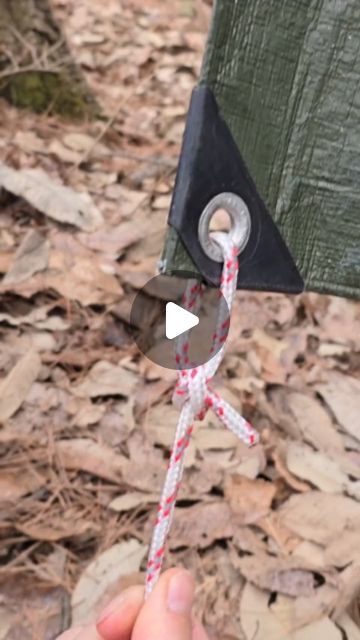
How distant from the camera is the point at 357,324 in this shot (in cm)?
165

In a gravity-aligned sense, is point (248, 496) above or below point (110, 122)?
below

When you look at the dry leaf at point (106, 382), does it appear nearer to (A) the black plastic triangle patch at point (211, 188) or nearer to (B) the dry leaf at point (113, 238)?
→ (B) the dry leaf at point (113, 238)

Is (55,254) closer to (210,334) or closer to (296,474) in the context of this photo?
(296,474)

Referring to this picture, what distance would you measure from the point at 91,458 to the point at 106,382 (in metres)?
0.19

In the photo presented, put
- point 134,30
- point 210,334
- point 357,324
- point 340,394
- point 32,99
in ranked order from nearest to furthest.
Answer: point 210,334 → point 340,394 → point 357,324 → point 32,99 → point 134,30

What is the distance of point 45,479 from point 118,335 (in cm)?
39

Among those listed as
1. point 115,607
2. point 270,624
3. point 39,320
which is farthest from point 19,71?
point 115,607

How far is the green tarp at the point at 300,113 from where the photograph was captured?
2.12 ft

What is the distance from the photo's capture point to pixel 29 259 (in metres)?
1.65

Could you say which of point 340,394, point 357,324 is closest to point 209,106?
point 340,394

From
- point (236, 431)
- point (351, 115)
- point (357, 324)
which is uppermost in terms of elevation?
point (351, 115)

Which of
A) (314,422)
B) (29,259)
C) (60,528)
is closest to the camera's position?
(60,528)

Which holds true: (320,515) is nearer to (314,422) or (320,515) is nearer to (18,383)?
(314,422)

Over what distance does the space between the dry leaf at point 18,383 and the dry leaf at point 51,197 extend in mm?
446
